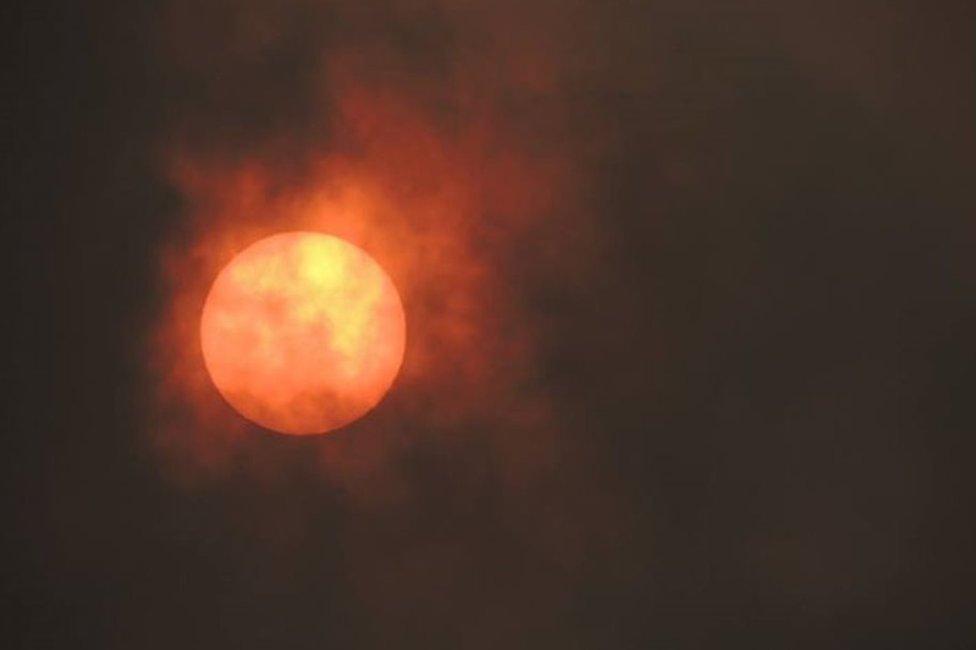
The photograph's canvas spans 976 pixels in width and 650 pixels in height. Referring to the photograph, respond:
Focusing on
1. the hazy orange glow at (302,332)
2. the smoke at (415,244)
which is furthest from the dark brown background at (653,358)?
the hazy orange glow at (302,332)

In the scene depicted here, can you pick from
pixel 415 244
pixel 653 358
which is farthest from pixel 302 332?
pixel 653 358

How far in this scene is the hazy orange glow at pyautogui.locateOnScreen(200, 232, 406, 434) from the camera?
2445 millimetres

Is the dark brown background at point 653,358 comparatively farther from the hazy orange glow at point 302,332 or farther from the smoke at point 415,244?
the hazy orange glow at point 302,332

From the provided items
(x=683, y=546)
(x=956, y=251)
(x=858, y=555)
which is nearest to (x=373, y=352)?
(x=683, y=546)

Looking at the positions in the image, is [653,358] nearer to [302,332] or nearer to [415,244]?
[415,244]

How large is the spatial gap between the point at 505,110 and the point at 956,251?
41.8 inches

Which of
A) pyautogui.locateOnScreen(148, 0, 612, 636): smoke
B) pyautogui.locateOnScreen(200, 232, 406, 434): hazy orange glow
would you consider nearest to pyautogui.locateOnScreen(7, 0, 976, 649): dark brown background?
pyautogui.locateOnScreen(148, 0, 612, 636): smoke

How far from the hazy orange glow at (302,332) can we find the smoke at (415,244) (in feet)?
0.11

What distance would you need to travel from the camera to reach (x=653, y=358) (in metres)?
2.57

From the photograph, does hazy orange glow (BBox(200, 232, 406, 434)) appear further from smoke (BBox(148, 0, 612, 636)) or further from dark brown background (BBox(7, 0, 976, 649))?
dark brown background (BBox(7, 0, 976, 649))

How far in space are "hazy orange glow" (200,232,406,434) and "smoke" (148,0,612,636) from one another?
0.11 ft

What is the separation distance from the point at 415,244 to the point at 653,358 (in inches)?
22.9

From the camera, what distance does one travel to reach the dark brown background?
2371 mm

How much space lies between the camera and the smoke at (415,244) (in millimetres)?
2428
